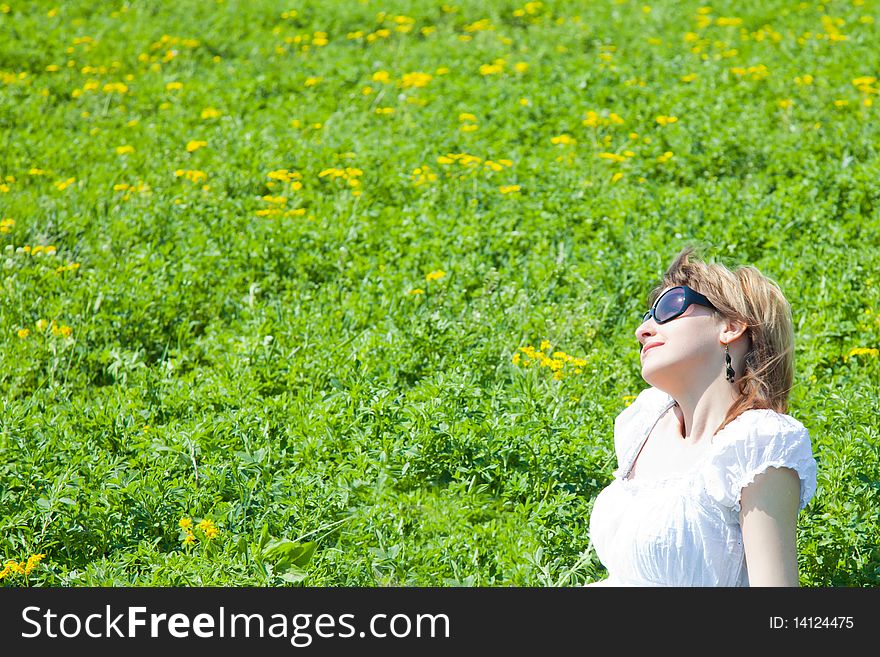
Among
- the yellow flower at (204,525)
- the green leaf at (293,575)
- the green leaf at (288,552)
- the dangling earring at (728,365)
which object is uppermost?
the dangling earring at (728,365)

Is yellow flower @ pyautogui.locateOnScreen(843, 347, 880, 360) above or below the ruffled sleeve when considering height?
below

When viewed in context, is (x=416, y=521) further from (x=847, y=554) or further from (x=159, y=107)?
(x=159, y=107)

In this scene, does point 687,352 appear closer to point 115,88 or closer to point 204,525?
point 204,525

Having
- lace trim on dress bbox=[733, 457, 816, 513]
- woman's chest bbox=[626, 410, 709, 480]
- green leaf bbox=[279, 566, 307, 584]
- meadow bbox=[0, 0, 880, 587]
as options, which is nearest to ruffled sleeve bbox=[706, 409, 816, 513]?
lace trim on dress bbox=[733, 457, 816, 513]

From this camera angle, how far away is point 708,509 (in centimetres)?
268

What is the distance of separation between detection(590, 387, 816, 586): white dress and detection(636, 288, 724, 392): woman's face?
23 centimetres

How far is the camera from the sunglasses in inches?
117

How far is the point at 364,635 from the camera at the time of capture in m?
2.71

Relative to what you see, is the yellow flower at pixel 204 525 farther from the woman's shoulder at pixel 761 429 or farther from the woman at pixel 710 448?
the woman's shoulder at pixel 761 429

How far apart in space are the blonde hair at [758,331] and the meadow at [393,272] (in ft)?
3.85

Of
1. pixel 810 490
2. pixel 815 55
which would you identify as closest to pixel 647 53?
pixel 815 55

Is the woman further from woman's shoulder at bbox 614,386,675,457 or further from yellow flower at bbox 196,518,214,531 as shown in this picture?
yellow flower at bbox 196,518,214,531

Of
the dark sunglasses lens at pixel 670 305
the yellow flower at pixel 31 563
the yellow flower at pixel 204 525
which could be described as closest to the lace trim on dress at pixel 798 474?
the dark sunglasses lens at pixel 670 305

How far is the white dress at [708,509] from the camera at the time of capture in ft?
8.51
